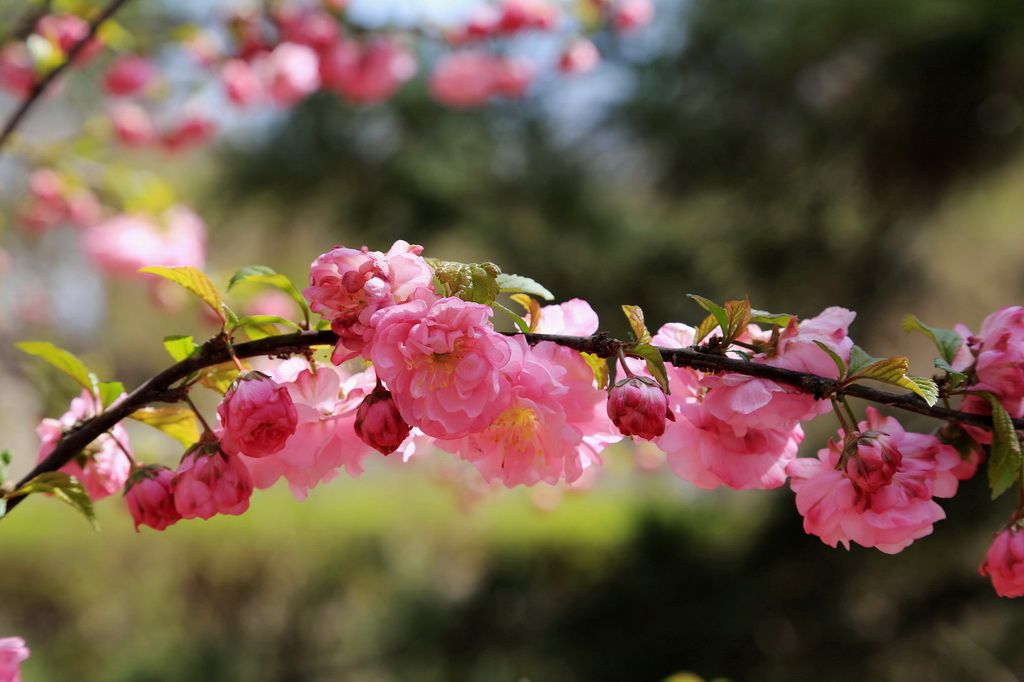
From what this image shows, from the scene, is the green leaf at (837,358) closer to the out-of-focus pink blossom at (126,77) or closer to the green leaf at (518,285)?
the green leaf at (518,285)

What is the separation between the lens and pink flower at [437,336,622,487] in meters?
0.33

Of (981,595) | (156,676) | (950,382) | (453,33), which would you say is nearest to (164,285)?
(453,33)

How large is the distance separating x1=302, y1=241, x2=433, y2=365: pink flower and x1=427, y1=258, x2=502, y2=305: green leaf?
14 mm

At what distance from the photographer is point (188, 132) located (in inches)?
61.8

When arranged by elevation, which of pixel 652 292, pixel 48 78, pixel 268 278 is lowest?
pixel 652 292

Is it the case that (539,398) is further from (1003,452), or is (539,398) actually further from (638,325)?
(1003,452)

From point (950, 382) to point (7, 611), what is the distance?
3.26 metres

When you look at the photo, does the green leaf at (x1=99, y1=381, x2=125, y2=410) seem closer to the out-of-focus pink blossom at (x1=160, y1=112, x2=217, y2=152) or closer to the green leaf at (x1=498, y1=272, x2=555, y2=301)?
the green leaf at (x1=498, y1=272, x2=555, y2=301)

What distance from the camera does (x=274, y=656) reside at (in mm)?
2436

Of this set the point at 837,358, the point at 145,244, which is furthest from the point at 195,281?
the point at 145,244

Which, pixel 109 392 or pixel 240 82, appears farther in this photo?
pixel 240 82

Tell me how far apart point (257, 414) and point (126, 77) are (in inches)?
52.1

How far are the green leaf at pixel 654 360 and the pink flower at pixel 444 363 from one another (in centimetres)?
5

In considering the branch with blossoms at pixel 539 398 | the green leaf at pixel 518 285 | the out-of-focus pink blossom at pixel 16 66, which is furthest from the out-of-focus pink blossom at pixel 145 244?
the green leaf at pixel 518 285
